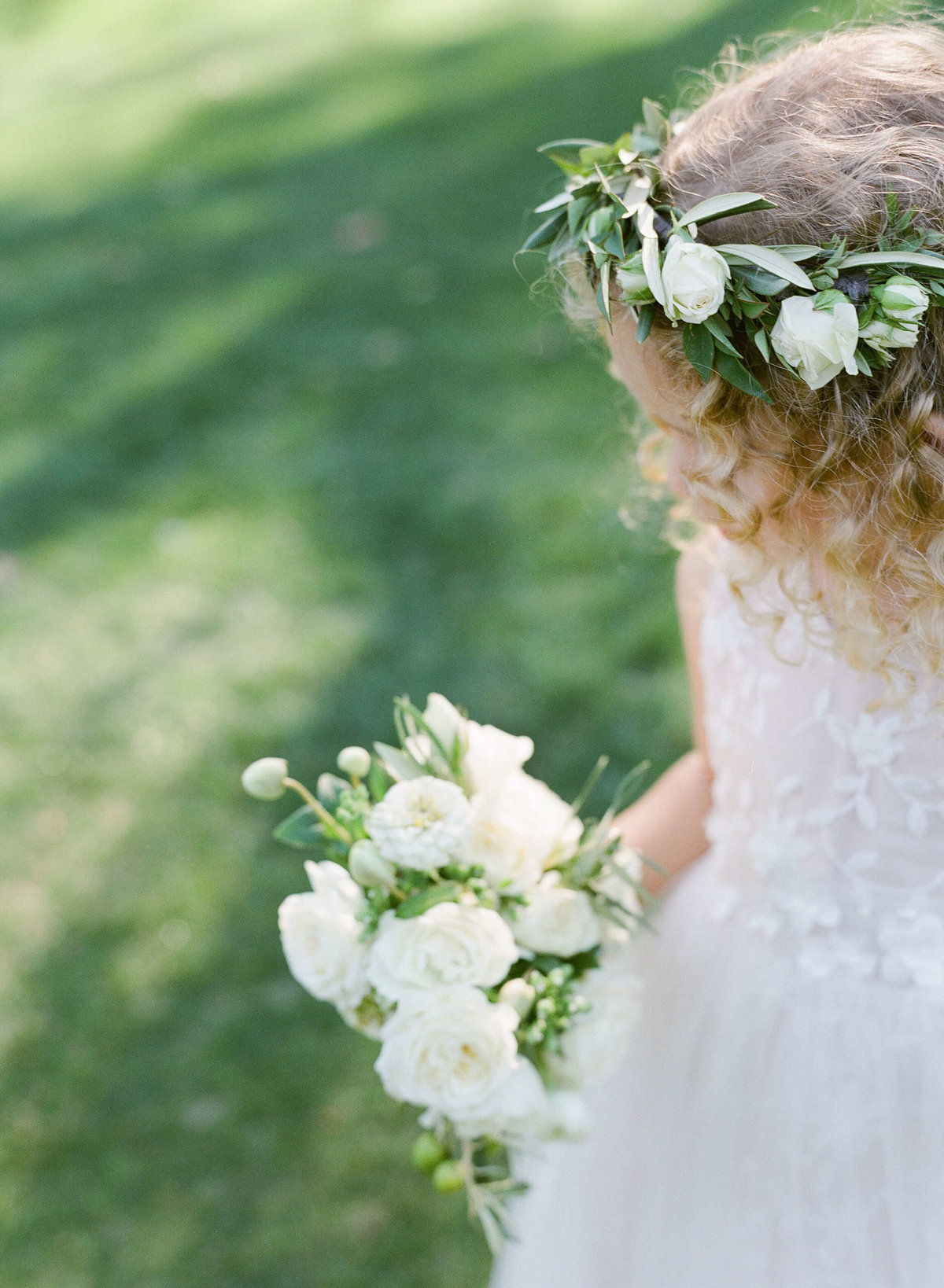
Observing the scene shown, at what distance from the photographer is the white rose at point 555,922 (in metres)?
1.46

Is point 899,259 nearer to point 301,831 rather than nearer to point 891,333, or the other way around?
point 891,333

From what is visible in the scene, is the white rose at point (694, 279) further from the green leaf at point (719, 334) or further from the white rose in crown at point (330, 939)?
the white rose in crown at point (330, 939)

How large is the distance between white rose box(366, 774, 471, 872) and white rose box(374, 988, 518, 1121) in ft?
0.51

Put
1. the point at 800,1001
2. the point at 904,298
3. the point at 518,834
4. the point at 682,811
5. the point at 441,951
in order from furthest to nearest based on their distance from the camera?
the point at 682,811, the point at 800,1001, the point at 518,834, the point at 441,951, the point at 904,298

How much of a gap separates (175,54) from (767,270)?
963cm

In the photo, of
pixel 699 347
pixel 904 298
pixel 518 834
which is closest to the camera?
pixel 904 298

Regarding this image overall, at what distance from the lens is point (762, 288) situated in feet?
3.96

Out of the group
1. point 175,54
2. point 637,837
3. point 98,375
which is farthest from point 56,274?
point 637,837

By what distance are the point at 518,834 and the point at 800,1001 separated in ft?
1.47

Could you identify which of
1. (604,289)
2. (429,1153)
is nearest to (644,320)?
(604,289)

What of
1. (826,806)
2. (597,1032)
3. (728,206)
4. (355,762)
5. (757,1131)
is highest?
(728,206)

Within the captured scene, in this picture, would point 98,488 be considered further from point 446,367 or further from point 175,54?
point 175,54

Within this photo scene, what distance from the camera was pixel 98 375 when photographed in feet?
16.9

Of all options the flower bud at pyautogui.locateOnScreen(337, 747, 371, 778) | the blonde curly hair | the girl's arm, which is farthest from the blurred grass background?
the flower bud at pyautogui.locateOnScreen(337, 747, 371, 778)
